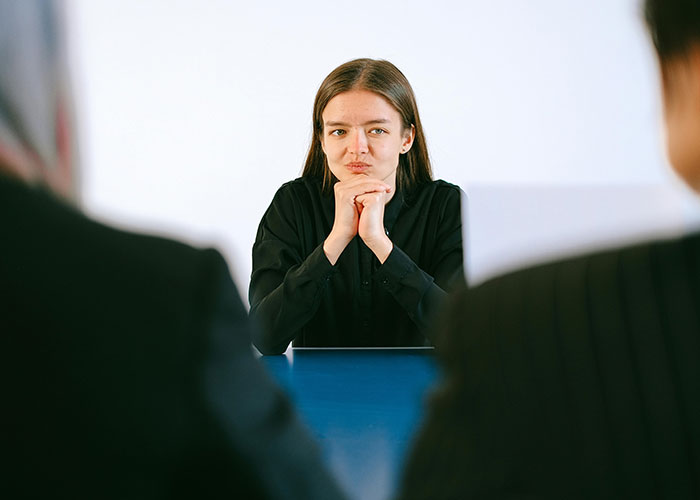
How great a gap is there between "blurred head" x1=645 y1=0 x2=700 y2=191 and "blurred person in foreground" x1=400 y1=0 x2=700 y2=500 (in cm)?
8

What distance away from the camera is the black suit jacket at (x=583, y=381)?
0.30 m

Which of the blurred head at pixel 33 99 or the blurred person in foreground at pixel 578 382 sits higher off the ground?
the blurred head at pixel 33 99

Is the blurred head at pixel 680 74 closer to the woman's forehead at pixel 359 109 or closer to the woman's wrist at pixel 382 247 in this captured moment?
the woman's wrist at pixel 382 247

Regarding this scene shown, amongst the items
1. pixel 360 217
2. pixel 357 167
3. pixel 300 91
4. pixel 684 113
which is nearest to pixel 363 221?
pixel 360 217

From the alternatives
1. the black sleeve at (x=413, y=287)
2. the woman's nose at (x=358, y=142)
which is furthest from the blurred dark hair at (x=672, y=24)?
the woman's nose at (x=358, y=142)

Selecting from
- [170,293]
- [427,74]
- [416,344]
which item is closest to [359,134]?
[416,344]

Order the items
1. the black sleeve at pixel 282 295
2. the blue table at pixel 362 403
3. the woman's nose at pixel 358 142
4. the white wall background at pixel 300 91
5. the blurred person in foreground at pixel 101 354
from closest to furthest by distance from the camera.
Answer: the blurred person in foreground at pixel 101 354, the blue table at pixel 362 403, the black sleeve at pixel 282 295, the woman's nose at pixel 358 142, the white wall background at pixel 300 91

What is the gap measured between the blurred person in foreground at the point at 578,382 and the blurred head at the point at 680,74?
3.1 inches

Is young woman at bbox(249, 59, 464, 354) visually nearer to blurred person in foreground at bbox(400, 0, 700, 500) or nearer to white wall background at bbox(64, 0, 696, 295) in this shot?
white wall background at bbox(64, 0, 696, 295)

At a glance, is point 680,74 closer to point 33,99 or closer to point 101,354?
point 101,354

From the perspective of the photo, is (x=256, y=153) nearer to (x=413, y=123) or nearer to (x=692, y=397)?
(x=413, y=123)

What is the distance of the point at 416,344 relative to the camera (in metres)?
1.94

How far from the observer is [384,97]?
2016mm

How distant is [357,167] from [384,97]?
0.70 feet
